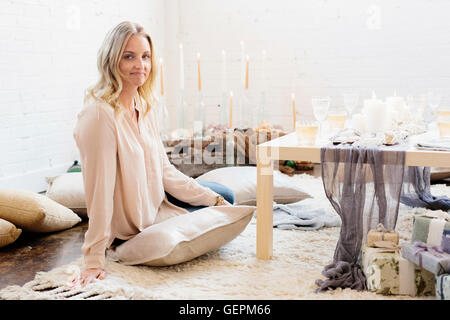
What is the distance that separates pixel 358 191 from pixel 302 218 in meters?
0.79

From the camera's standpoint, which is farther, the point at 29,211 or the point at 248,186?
the point at 248,186

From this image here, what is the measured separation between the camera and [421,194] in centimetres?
310

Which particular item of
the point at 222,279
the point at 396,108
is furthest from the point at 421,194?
the point at 222,279

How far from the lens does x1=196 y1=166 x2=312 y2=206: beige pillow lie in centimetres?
312

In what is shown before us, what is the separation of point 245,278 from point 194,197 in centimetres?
58

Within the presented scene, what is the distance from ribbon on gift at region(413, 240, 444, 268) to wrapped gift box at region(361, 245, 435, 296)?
0.06 metres

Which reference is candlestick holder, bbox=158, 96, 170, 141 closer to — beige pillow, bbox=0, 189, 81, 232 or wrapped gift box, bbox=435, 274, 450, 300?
beige pillow, bbox=0, 189, 81, 232

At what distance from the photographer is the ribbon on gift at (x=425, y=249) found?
6.07ft

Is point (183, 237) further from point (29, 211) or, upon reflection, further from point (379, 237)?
point (29, 211)

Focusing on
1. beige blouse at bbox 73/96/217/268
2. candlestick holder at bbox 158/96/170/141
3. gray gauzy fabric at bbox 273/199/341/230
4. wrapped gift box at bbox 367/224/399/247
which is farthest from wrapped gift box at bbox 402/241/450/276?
candlestick holder at bbox 158/96/170/141

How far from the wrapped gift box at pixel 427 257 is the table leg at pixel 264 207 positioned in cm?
57

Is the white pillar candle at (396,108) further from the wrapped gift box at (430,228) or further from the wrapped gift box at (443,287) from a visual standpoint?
the wrapped gift box at (443,287)

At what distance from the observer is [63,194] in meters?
3.03

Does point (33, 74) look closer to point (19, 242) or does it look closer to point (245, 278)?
point (19, 242)
